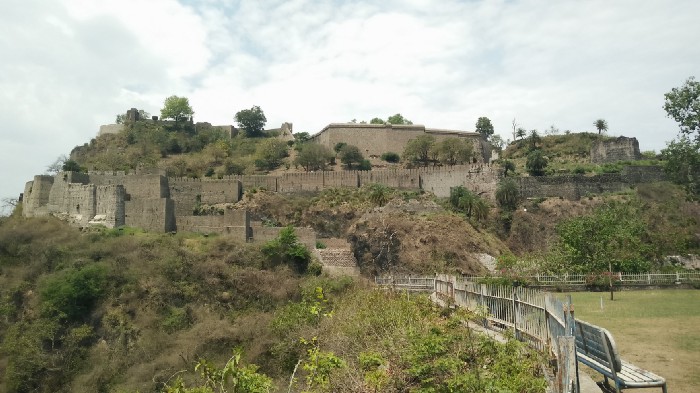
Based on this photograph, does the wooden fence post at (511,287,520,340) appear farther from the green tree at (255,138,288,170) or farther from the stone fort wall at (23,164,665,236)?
the green tree at (255,138,288,170)

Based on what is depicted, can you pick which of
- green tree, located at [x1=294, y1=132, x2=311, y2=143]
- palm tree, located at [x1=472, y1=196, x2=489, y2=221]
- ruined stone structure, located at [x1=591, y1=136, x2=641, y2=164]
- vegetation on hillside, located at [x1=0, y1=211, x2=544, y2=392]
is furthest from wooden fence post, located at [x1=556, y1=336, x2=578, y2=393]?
green tree, located at [x1=294, y1=132, x2=311, y2=143]

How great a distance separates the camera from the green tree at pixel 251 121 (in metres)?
68.9

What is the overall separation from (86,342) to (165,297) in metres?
4.27

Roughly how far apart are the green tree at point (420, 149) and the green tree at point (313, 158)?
7947 mm

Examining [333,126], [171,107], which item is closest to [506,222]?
[333,126]

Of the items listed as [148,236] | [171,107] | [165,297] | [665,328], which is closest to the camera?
[665,328]

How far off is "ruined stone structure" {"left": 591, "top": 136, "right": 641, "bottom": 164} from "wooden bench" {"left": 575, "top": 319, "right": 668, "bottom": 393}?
48390 millimetres

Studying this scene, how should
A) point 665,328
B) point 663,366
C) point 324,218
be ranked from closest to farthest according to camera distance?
1. point 663,366
2. point 665,328
3. point 324,218

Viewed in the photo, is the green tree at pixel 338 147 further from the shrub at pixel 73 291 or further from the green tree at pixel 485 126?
the shrub at pixel 73 291

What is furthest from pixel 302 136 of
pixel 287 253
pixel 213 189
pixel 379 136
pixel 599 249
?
pixel 599 249

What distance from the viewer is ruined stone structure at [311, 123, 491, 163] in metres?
55.8

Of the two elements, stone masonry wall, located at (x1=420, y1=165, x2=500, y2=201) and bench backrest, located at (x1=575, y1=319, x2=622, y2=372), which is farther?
stone masonry wall, located at (x1=420, y1=165, x2=500, y2=201)

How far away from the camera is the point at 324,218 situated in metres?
38.9

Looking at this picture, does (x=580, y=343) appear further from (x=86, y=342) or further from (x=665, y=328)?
(x=86, y=342)
